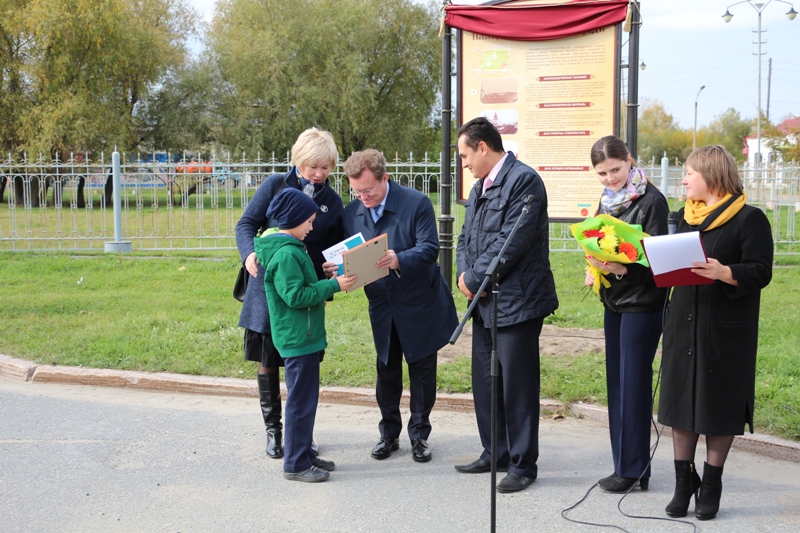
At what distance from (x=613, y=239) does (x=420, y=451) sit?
1899mm

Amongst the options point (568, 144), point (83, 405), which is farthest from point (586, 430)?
point (83, 405)

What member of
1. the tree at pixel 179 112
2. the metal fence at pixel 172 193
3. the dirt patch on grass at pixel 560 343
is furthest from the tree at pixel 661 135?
the dirt patch on grass at pixel 560 343

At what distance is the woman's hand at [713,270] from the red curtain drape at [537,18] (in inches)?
146

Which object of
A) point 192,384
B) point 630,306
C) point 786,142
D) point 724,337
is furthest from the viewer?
point 786,142

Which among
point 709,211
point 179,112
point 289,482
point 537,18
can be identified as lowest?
point 289,482

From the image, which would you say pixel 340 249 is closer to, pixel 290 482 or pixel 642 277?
pixel 290 482

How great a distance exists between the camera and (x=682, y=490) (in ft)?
13.4

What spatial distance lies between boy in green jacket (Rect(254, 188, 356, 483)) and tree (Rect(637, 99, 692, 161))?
75.9 m

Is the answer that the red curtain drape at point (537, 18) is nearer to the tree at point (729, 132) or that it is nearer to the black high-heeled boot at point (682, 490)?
the black high-heeled boot at point (682, 490)

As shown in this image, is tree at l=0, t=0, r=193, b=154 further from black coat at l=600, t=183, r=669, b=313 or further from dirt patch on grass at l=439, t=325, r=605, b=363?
black coat at l=600, t=183, r=669, b=313

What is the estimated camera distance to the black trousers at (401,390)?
5066 mm

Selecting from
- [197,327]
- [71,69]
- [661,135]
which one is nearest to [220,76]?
[71,69]

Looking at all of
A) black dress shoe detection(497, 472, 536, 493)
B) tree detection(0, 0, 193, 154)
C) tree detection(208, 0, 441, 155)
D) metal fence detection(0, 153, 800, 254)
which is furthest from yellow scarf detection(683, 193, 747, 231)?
tree detection(208, 0, 441, 155)

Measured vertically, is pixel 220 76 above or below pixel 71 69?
above
